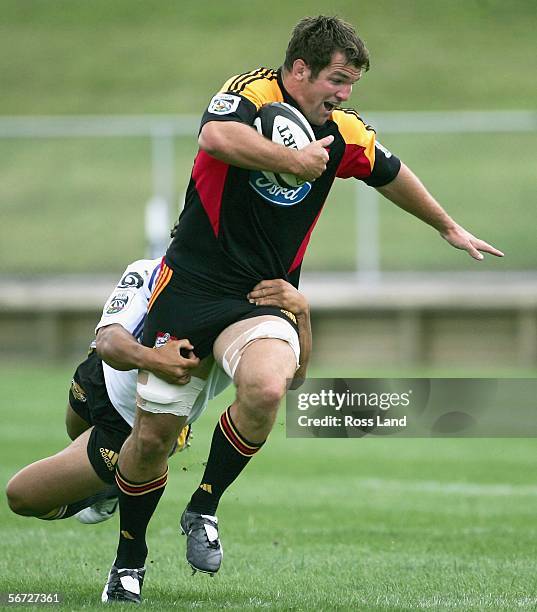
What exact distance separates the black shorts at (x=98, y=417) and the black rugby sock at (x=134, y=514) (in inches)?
12.5

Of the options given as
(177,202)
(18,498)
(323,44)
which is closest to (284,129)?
(323,44)

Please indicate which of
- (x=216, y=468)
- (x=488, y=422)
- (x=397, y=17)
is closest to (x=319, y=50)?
(x=216, y=468)

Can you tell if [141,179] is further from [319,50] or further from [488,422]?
[319,50]

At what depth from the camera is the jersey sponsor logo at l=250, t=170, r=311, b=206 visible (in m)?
5.37

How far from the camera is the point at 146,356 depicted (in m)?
5.35

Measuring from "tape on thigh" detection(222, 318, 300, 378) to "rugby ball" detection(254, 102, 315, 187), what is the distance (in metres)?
0.54

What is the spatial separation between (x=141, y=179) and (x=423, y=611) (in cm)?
1454

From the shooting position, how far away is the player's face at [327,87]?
17.4 feet

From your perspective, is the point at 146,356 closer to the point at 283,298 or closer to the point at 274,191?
the point at 283,298

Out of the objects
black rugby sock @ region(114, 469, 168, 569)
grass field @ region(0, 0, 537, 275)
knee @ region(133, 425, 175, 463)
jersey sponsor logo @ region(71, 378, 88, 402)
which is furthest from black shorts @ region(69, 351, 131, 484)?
grass field @ region(0, 0, 537, 275)

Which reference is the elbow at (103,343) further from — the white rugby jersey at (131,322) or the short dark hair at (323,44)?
the short dark hair at (323,44)

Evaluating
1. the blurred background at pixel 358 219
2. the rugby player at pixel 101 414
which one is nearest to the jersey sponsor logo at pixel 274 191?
the rugby player at pixel 101 414

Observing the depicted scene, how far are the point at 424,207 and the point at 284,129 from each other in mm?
974

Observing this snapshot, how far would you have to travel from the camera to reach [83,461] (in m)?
5.99
